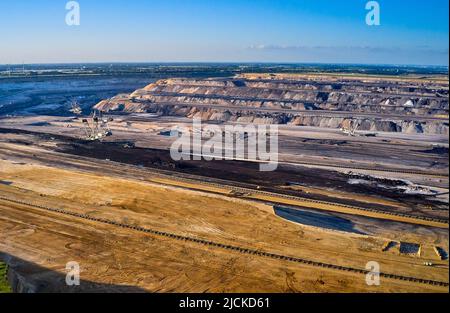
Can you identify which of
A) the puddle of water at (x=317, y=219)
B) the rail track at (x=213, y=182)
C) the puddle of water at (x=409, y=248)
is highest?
the rail track at (x=213, y=182)

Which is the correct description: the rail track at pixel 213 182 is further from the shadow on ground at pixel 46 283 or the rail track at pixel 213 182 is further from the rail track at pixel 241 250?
the shadow on ground at pixel 46 283

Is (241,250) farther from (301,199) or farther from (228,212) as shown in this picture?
(301,199)

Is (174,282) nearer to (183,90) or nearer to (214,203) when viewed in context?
(214,203)

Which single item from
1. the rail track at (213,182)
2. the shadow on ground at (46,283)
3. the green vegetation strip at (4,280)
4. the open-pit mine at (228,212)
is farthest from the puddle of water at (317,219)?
the green vegetation strip at (4,280)

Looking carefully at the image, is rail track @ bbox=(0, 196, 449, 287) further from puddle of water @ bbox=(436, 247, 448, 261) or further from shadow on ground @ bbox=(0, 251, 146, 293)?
shadow on ground @ bbox=(0, 251, 146, 293)
